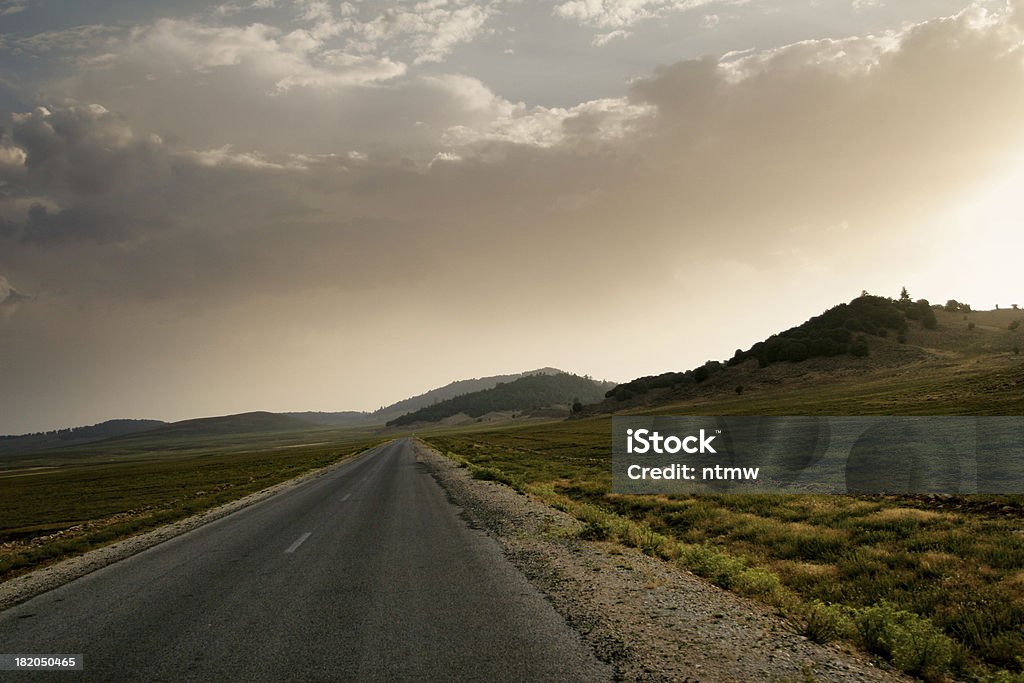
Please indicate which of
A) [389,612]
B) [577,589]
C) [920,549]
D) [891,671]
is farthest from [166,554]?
[920,549]

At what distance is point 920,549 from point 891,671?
714 cm

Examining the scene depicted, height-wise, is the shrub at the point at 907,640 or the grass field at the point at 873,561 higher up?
the shrub at the point at 907,640

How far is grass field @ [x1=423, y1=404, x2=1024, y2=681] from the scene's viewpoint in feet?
24.6

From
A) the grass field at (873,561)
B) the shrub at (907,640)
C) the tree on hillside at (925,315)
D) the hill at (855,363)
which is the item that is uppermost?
the tree on hillside at (925,315)

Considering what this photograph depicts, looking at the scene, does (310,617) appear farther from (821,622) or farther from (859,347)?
(859,347)

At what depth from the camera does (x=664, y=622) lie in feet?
25.7

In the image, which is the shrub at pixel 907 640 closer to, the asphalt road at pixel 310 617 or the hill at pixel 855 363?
the asphalt road at pixel 310 617

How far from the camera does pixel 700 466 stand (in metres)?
32.2

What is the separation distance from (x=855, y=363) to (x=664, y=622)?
109542mm

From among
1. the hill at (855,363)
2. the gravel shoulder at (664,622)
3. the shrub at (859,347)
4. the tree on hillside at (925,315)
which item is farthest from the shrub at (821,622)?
the tree on hillside at (925,315)

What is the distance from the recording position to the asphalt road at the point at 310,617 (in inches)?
243

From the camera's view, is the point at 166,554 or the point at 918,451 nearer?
the point at 166,554

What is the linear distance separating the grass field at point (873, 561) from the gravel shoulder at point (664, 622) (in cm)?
61

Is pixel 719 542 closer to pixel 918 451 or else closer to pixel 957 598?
pixel 957 598
